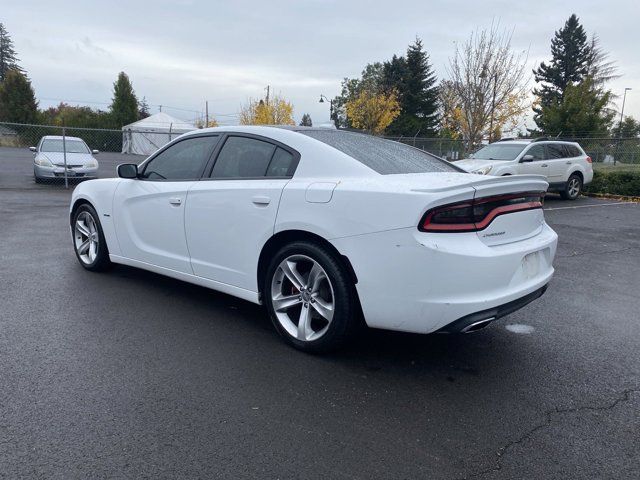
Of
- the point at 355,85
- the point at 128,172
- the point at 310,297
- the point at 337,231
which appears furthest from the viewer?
the point at 355,85

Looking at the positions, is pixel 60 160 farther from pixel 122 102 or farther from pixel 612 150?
pixel 122 102

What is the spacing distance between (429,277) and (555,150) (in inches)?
532

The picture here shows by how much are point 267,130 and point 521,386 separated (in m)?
2.62

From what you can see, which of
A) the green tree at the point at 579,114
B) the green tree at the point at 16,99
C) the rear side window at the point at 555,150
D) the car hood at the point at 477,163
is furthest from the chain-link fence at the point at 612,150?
the green tree at the point at 16,99

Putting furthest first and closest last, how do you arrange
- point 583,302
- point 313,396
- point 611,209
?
point 611,209 → point 583,302 → point 313,396

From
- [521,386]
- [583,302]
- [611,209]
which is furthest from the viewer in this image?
[611,209]

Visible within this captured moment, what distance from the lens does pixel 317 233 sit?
11.2ft

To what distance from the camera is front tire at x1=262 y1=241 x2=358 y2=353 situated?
3.37m

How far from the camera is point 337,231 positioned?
3.31 m

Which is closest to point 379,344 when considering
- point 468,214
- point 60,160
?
point 468,214

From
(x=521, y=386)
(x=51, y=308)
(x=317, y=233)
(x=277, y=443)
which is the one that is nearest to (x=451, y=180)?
(x=317, y=233)

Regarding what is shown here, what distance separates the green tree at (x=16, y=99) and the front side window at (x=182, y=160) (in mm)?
46375

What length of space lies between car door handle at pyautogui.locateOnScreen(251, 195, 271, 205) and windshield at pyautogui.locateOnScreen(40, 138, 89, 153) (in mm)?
14969

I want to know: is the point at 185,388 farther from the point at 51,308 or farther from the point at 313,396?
the point at 51,308
